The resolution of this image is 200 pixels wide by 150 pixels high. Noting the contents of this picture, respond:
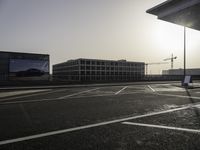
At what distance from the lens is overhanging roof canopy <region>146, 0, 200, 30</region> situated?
15317 millimetres

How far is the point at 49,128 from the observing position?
631cm

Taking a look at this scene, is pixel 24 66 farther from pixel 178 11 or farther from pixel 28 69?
pixel 178 11

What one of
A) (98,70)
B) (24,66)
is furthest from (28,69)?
(98,70)

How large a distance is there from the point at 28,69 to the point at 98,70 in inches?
2234

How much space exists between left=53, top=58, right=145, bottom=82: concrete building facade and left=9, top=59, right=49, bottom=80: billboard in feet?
141

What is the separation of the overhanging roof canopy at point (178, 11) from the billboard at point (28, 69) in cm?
4537

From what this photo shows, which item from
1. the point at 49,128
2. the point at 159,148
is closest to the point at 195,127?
the point at 159,148

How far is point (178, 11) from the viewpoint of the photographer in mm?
15969

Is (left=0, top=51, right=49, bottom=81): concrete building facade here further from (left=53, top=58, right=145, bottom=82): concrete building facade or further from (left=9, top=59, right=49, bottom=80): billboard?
(left=53, top=58, right=145, bottom=82): concrete building facade

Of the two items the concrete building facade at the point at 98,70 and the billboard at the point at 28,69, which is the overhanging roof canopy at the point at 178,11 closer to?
the billboard at the point at 28,69

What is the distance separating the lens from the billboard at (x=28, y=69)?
54925 mm

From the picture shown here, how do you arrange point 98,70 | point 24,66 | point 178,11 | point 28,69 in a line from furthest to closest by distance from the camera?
1. point 98,70
2. point 28,69
3. point 24,66
4. point 178,11

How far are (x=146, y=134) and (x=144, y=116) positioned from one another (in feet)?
8.39

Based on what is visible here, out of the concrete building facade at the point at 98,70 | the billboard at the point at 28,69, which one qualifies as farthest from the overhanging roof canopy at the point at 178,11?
the concrete building facade at the point at 98,70
